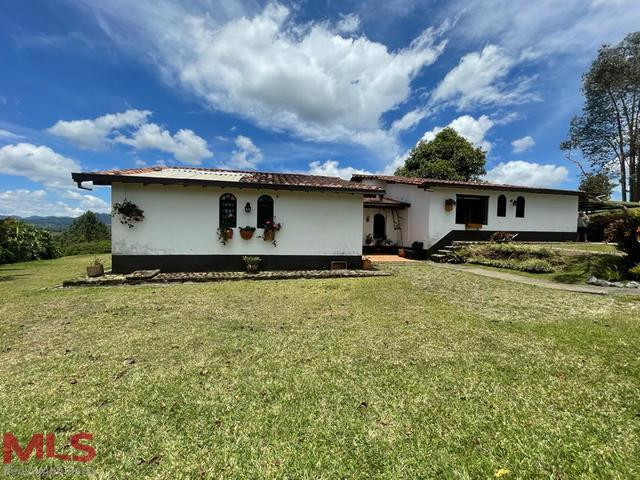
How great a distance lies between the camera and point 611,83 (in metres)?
25.8

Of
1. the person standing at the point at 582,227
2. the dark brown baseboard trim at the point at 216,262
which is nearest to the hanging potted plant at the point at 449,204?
the dark brown baseboard trim at the point at 216,262

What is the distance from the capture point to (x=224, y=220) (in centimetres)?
1116

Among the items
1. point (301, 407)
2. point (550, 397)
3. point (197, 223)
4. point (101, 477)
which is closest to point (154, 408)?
point (101, 477)

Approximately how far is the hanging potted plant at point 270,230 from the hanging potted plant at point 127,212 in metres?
4.23

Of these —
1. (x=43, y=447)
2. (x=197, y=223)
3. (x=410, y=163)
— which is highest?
(x=410, y=163)

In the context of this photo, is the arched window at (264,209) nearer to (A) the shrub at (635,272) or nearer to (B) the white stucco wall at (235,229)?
(B) the white stucco wall at (235,229)

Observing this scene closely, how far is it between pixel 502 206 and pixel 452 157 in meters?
14.6

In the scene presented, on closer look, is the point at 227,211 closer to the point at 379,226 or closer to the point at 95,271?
the point at 95,271

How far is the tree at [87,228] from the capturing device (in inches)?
1132

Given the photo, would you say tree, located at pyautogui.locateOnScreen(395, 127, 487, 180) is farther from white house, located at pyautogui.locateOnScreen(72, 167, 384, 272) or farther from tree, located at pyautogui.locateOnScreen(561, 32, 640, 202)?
white house, located at pyautogui.locateOnScreen(72, 167, 384, 272)

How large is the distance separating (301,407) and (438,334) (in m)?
2.94

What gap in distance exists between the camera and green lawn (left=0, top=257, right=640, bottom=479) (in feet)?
7.73

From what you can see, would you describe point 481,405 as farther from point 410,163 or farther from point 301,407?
point 410,163

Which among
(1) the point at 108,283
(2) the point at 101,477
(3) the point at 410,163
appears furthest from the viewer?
(3) the point at 410,163
